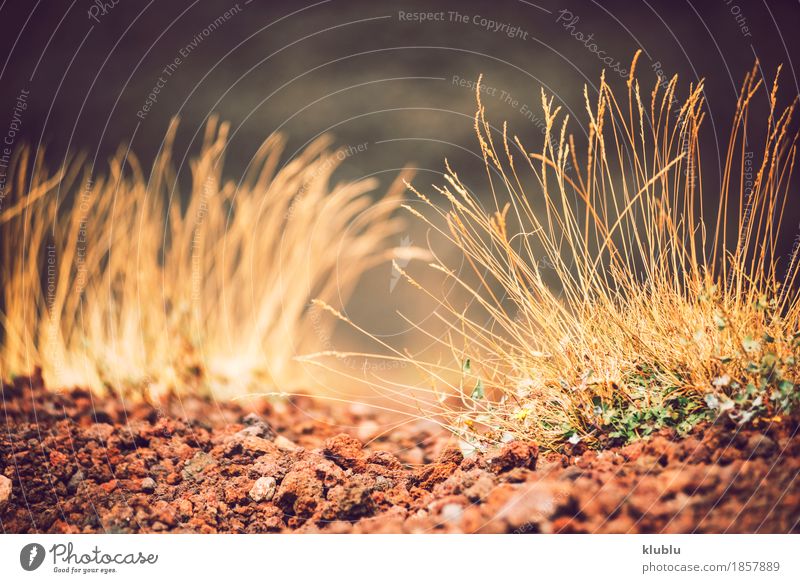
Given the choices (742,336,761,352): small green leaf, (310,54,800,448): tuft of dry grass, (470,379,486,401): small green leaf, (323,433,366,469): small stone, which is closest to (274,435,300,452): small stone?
(323,433,366,469): small stone

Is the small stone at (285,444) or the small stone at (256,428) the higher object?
the small stone at (256,428)

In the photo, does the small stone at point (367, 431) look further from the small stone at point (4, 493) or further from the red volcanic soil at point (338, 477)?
the small stone at point (4, 493)

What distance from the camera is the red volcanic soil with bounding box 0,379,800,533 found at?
1837mm

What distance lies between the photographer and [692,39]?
3.08 meters

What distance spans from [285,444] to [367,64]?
6.99ft

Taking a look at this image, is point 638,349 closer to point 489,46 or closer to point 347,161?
point 489,46

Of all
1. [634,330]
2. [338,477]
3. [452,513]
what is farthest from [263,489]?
[634,330]

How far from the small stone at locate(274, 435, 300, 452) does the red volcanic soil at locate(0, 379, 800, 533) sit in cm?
2

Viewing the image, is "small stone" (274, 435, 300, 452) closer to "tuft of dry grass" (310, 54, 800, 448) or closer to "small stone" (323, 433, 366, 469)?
"small stone" (323, 433, 366, 469)

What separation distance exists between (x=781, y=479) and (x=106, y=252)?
3.69 metres

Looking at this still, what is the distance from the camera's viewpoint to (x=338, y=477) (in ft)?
7.59

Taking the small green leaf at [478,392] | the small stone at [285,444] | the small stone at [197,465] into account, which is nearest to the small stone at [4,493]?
the small stone at [197,465]
